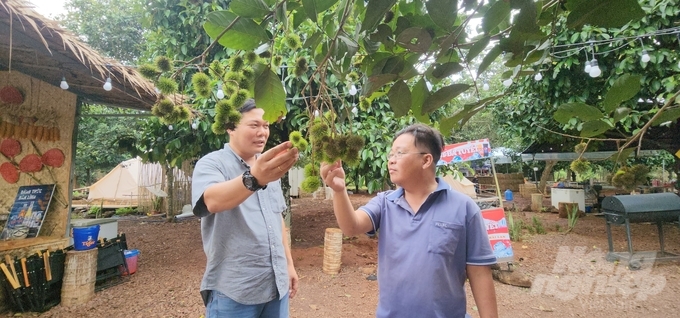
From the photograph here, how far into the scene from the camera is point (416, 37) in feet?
2.48

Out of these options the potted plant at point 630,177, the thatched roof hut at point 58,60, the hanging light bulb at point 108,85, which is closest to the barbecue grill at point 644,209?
the potted plant at point 630,177

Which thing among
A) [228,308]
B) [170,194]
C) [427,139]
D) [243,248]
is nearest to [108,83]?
[243,248]

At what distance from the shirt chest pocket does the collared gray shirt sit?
70 cm

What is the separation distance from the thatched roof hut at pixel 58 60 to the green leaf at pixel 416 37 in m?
2.24

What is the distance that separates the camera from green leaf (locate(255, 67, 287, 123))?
29.5 inches

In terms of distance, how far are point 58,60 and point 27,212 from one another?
1509mm

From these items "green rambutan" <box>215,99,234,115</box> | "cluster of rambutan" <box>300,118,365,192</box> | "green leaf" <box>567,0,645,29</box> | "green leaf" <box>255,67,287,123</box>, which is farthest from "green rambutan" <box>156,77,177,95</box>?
"green leaf" <box>567,0,645,29</box>

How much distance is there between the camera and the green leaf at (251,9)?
2.17 feet

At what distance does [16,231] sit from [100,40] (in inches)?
426

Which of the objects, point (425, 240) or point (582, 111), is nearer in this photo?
point (582, 111)

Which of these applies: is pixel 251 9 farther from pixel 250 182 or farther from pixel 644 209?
pixel 644 209

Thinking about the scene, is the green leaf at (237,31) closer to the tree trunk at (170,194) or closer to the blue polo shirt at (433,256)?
the blue polo shirt at (433,256)

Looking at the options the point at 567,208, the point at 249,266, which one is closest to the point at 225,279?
the point at 249,266

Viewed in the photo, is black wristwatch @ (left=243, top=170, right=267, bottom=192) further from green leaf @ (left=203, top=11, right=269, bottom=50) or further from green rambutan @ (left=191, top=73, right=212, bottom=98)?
green leaf @ (left=203, top=11, right=269, bottom=50)
